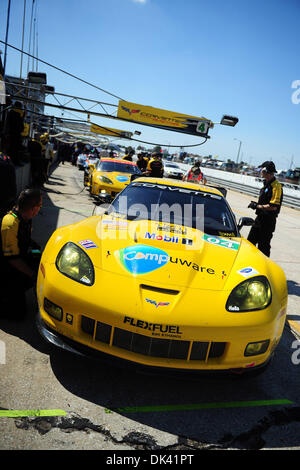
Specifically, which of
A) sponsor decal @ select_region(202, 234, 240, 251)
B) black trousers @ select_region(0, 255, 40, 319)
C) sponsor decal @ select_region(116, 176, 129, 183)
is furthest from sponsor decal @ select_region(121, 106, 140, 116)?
black trousers @ select_region(0, 255, 40, 319)

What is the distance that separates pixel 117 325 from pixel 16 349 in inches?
40.8

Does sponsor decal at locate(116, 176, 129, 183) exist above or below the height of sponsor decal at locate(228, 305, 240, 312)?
above

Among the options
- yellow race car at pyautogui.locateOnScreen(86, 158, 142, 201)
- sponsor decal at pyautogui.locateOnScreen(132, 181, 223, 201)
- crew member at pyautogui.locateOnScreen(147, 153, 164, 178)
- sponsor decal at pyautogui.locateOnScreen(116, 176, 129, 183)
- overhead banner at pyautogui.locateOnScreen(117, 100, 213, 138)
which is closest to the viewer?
sponsor decal at pyautogui.locateOnScreen(132, 181, 223, 201)

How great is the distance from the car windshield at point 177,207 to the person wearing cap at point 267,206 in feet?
4.86

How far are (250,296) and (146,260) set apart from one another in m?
0.81

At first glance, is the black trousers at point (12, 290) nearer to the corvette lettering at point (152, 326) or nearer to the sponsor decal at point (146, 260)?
the sponsor decal at point (146, 260)

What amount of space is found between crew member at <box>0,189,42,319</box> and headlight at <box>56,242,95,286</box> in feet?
1.87

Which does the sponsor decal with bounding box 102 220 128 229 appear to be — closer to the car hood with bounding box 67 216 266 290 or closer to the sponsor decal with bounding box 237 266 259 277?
the car hood with bounding box 67 216 266 290

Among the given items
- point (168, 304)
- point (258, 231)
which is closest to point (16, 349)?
point (168, 304)

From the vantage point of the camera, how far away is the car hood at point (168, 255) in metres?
2.39

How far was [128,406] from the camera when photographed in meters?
2.13

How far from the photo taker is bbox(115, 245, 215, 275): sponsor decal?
243 centimetres

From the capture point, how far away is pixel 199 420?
2.10 metres

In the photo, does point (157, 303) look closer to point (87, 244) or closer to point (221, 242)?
point (87, 244)
